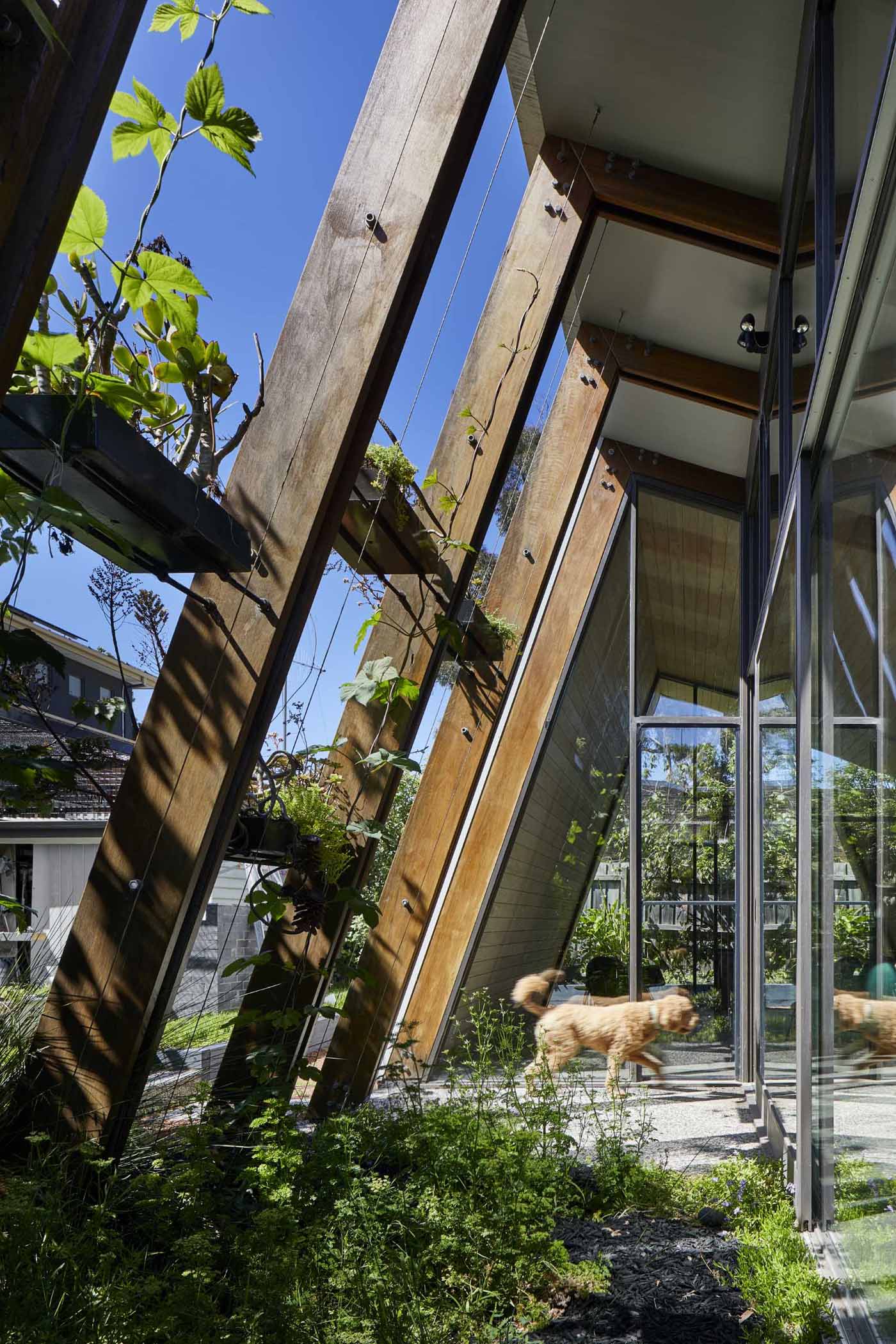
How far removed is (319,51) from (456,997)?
5.11m

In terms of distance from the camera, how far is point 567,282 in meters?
4.59

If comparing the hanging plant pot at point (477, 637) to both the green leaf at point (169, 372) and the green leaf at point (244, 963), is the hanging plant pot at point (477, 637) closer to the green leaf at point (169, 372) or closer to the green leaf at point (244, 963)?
the green leaf at point (244, 963)

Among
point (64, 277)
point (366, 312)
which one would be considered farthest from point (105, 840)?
point (366, 312)

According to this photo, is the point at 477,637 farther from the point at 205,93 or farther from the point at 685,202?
the point at 205,93

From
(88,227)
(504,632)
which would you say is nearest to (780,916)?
(504,632)

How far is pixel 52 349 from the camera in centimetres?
167

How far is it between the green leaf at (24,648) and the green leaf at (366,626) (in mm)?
2164

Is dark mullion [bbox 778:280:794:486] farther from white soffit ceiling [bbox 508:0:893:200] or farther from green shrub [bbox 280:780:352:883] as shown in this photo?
green shrub [bbox 280:780:352:883]

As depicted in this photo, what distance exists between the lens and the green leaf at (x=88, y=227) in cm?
174

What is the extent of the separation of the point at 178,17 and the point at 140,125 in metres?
0.19

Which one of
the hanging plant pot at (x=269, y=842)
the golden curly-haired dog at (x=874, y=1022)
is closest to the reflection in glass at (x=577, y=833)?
the hanging plant pot at (x=269, y=842)

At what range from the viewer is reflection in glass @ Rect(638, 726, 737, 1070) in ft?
21.8

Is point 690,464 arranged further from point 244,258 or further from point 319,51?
point 319,51

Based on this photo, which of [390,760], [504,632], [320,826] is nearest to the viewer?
[320,826]
